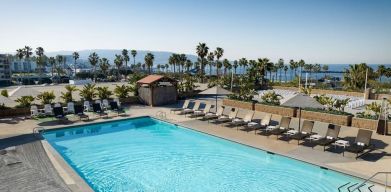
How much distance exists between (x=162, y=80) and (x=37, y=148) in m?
13.3

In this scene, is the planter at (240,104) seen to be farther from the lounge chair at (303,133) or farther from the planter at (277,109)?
the lounge chair at (303,133)

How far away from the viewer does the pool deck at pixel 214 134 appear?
350 inches

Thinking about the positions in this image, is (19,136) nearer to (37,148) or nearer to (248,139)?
(37,148)

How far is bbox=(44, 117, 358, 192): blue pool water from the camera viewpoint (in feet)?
33.1

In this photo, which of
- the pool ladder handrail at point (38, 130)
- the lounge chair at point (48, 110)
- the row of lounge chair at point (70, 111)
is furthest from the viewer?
the lounge chair at point (48, 110)

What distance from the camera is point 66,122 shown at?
59.3ft

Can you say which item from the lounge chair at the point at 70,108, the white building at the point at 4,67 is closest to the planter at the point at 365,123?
the lounge chair at the point at 70,108

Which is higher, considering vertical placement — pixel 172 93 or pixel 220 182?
pixel 172 93

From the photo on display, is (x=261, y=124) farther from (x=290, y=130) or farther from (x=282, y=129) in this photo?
(x=290, y=130)

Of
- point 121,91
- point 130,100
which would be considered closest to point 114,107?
point 121,91

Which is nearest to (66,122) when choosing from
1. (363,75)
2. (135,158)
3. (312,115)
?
(135,158)

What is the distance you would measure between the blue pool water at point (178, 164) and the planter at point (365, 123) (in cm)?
688

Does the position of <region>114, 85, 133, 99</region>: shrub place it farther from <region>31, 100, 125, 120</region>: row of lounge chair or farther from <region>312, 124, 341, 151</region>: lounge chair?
<region>312, 124, 341, 151</region>: lounge chair

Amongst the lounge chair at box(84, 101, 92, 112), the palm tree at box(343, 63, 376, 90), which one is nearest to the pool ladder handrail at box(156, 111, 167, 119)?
the lounge chair at box(84, 101, 92, 112)
